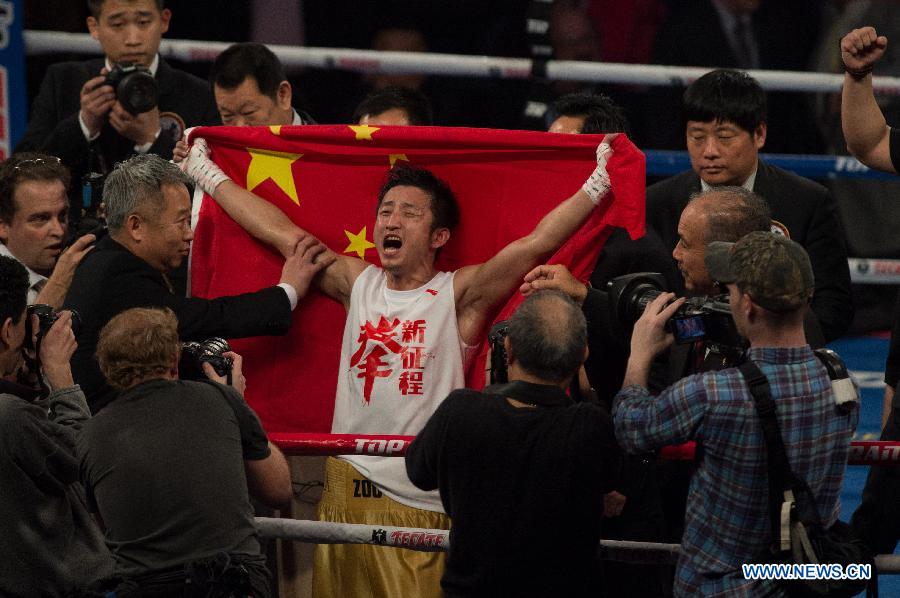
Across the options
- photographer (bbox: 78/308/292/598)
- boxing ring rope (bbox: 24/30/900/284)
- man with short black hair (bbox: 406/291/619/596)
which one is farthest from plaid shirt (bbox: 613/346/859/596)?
boxing ring rope (bbox: 24/30/900/284)

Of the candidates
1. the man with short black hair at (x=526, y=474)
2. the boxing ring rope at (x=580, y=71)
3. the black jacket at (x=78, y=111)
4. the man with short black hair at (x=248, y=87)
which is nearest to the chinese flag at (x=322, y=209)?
the man with short black hair at (x=248, y=87)

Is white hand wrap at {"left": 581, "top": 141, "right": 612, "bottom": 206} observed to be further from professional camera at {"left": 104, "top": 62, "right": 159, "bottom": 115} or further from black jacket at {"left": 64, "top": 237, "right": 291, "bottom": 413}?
professional camera at {"left": 104, "top": 62, "right": 159, "bottom": 115}

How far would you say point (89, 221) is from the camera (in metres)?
4.16

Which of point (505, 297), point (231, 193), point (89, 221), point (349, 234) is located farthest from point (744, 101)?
point (89, 221)

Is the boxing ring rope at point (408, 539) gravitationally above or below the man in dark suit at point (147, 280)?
below

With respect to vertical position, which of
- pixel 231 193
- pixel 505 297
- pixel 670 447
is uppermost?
pixel 231 193

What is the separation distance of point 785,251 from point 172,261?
1792mm

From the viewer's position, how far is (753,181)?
13.4ft

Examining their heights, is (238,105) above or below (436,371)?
above

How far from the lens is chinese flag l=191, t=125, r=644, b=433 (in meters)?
3.91

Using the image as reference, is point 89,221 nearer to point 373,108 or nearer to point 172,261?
point 172,261

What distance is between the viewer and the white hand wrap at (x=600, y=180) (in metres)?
3.62

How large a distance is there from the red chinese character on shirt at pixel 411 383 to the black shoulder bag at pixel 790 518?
3.96 ft

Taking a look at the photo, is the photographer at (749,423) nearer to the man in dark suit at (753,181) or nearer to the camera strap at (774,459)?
the camera strap at (774,459)
